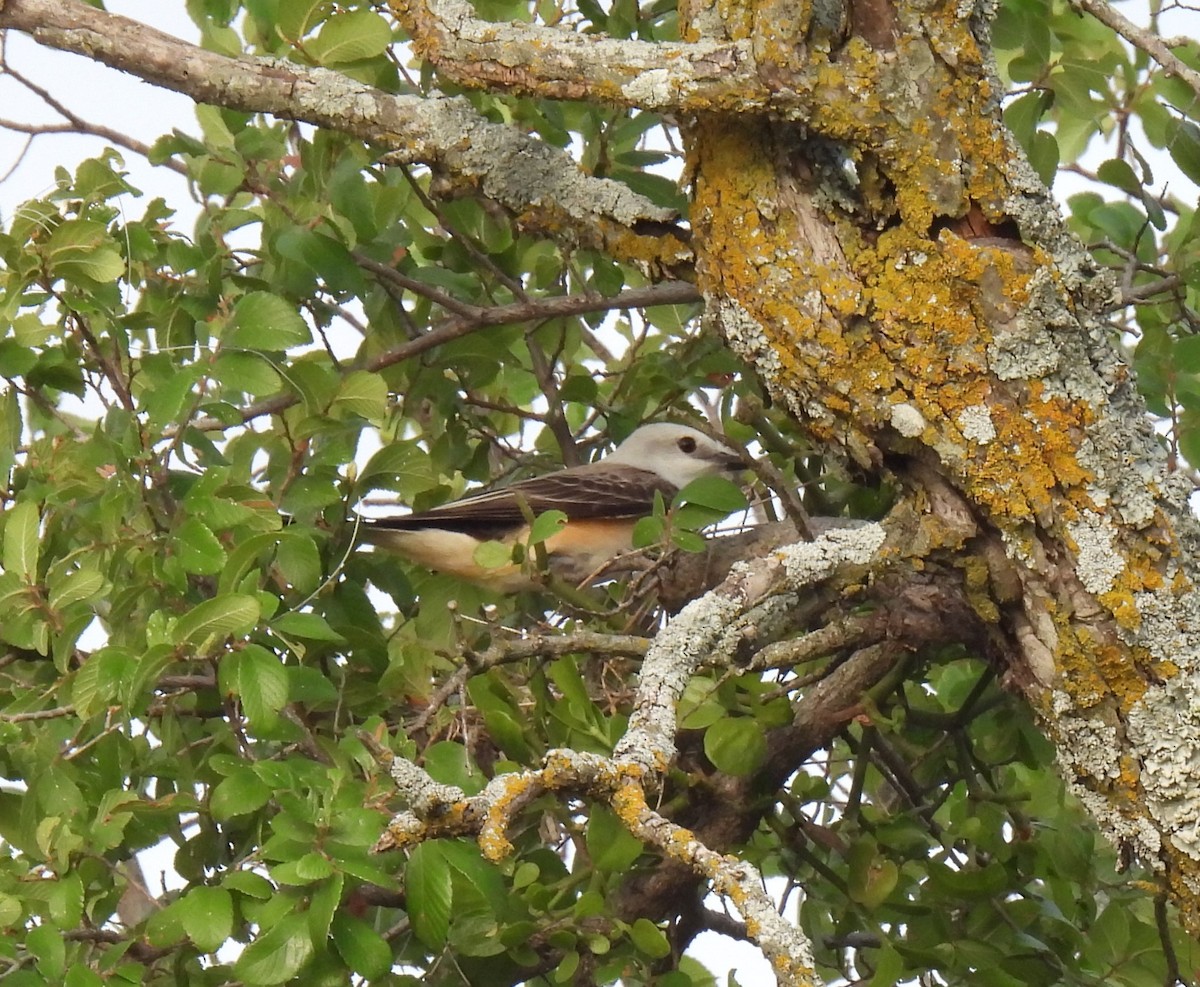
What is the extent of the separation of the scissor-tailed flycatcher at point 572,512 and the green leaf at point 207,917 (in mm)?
1476

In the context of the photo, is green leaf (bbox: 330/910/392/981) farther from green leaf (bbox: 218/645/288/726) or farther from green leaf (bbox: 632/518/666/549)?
green leaf (bbox: 632/518/666/549)

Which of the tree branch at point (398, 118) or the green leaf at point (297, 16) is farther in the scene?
the green leaf at point (297, 16)

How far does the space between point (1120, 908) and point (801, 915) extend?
0.90m

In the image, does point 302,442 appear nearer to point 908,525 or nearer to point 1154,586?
point 908,525

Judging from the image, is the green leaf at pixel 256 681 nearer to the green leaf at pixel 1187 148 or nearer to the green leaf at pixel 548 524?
the green leaf at pixel 548 524

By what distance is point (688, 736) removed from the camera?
3582 mm

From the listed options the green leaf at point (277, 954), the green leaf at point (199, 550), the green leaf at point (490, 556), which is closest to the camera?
the green leaf at point (277, 954)

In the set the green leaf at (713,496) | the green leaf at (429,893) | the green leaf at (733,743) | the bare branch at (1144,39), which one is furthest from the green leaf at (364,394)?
the bare branch at (1144,39)

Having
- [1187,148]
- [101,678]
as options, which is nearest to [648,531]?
[101,678]

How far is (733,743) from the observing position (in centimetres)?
318

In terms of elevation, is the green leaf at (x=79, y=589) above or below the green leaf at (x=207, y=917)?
above

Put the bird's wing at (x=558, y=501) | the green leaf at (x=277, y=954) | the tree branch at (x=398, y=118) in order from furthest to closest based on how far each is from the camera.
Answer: the bird's wing at (x=558, y=501)
the tree branch at (x=398, y=118)
the green leaf at (x=277, y=954)

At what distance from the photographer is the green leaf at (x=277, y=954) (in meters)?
2.54

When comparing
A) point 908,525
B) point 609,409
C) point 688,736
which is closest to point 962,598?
point 908,525
